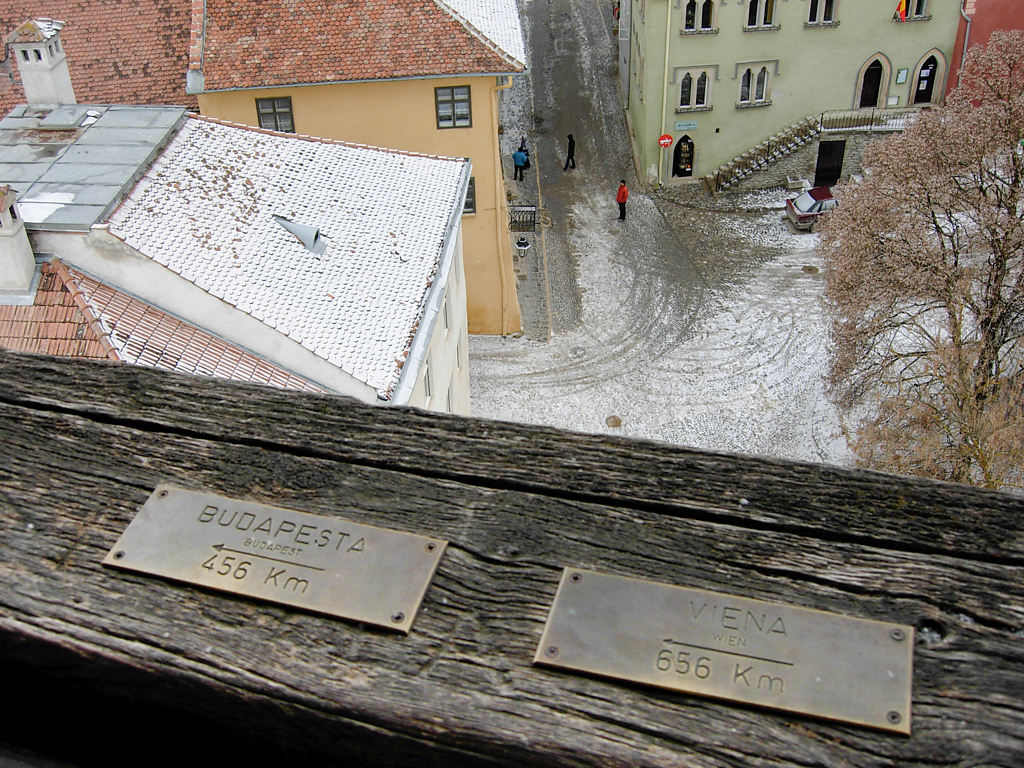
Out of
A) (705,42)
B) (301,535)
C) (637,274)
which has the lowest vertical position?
(637,274)

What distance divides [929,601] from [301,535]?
5.12 feet

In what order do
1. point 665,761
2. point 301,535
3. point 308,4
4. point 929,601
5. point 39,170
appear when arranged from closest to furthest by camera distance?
point 665,761, point 929,601, point 301,535, point 39,170, point 308,4

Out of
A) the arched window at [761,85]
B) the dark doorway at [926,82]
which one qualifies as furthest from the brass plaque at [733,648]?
the dark doorway at [926,82]

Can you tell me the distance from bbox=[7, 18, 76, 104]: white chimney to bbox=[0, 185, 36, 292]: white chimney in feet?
16.3

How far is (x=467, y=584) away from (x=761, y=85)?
3895 centimetres

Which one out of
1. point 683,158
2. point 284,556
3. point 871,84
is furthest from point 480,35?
point 284,556

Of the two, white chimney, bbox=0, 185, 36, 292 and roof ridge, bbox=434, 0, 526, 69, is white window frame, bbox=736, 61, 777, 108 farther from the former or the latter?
white chimney, bbox=0, 185, 36, 292

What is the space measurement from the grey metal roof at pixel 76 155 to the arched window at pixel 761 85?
25576 mm

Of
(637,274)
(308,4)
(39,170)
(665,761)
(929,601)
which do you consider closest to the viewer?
(665,761)

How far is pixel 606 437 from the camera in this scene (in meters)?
2.95

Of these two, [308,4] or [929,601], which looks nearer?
[929,601]

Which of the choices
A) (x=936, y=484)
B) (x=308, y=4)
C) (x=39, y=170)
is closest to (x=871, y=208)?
(x=308, y=4)

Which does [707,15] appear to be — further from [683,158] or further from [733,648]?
[733,648]

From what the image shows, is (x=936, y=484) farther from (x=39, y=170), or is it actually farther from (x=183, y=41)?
(x=183, y=41)
